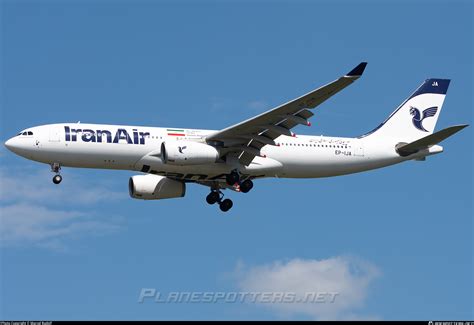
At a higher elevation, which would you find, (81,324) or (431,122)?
(431,122)

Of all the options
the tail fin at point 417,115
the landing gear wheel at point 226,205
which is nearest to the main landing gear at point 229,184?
the landing gear wheel at point 226,205

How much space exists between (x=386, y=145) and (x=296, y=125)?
7.82m

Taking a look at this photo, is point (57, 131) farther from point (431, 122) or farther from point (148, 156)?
point (431, 122)

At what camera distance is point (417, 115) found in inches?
2228

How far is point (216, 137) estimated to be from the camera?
4928cm

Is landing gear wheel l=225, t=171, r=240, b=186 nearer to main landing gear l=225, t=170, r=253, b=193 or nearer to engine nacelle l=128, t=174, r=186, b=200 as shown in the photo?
main landing gear l=225, t=170, r=253, b=193

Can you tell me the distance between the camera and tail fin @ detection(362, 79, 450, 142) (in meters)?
55.3

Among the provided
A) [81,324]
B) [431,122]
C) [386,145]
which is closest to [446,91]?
[431,122]

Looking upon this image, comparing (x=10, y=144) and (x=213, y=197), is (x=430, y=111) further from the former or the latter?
(x=10, y=144)

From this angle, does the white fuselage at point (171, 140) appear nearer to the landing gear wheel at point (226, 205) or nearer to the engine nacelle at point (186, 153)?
the engine nacelle at point (186, 153)

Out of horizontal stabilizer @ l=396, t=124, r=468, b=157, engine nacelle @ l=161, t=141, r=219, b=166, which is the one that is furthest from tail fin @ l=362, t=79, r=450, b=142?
engine nacelle @ l=161, t=141, r=219, b=166

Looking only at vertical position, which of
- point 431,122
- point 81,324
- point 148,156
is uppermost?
point 431,122

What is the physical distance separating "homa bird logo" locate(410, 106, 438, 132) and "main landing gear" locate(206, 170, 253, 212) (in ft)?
36.4

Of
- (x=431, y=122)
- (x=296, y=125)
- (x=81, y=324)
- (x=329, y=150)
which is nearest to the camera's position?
(x=81, y=324)
